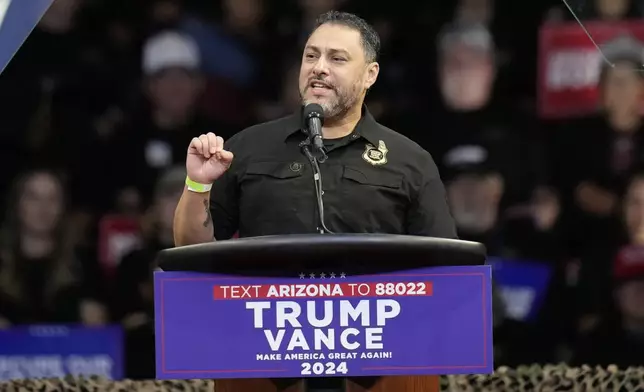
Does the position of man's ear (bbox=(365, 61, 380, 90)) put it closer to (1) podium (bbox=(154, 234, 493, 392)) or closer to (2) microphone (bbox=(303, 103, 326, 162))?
(2) microphone (bbox=(303, 103, 326, 162))

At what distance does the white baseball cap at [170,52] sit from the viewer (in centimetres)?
441

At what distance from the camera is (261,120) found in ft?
14.3

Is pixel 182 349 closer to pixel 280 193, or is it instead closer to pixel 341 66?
pixel 280 193

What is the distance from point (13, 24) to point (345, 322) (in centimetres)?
99

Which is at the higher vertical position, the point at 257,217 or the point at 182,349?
the point at 257,217

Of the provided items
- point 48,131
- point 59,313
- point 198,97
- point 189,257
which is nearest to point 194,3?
point 198,97

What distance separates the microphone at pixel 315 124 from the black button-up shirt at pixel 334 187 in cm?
25

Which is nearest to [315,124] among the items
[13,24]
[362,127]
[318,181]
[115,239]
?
[318,181]

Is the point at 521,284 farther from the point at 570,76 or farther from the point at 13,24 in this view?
the point at 13,24

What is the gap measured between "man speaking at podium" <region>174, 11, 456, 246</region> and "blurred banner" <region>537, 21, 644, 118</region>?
5.77 ft

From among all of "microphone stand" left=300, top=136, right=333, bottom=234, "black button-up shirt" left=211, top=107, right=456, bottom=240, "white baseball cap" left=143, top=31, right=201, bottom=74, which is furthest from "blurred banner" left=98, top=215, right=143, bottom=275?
"microphone stand" left=300, top=136, right=333, bottom=234

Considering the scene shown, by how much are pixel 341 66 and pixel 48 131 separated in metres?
2.21

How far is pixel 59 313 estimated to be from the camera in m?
4.26

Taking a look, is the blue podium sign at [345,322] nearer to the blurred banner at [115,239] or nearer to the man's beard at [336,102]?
the man's beard at [336,102]
